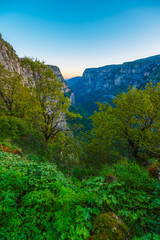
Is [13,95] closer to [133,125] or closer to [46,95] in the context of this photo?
[46,95]

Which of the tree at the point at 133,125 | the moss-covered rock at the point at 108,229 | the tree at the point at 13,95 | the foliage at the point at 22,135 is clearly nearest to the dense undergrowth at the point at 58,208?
the moss-covered rock at the point at 108,229

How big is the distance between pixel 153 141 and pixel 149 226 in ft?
33.3

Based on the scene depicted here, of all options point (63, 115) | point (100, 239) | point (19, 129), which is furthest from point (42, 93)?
point (100, 239)

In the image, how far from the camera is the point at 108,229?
7.73ft

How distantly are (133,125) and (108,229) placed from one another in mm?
11955

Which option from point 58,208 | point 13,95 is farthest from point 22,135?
point 58,208

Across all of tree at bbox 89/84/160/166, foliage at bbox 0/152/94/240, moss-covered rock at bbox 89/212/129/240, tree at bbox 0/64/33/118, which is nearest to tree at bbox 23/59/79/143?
tree at bbox 0/64/33/118

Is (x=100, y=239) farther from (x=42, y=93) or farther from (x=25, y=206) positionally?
(x=42, y=93)

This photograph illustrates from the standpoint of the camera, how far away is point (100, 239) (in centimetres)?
221

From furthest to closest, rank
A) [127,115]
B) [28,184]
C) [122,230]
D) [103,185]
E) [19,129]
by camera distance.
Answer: [127,115]
[19,129]
[103,185]
[28,184]
[122,230]

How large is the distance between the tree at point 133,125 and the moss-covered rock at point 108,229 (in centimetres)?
927

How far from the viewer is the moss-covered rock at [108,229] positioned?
2.26 metres

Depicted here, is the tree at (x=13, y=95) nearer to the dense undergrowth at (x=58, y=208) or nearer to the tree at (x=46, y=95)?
the tree at (x=46, y=95)

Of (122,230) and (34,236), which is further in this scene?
(122,230)
